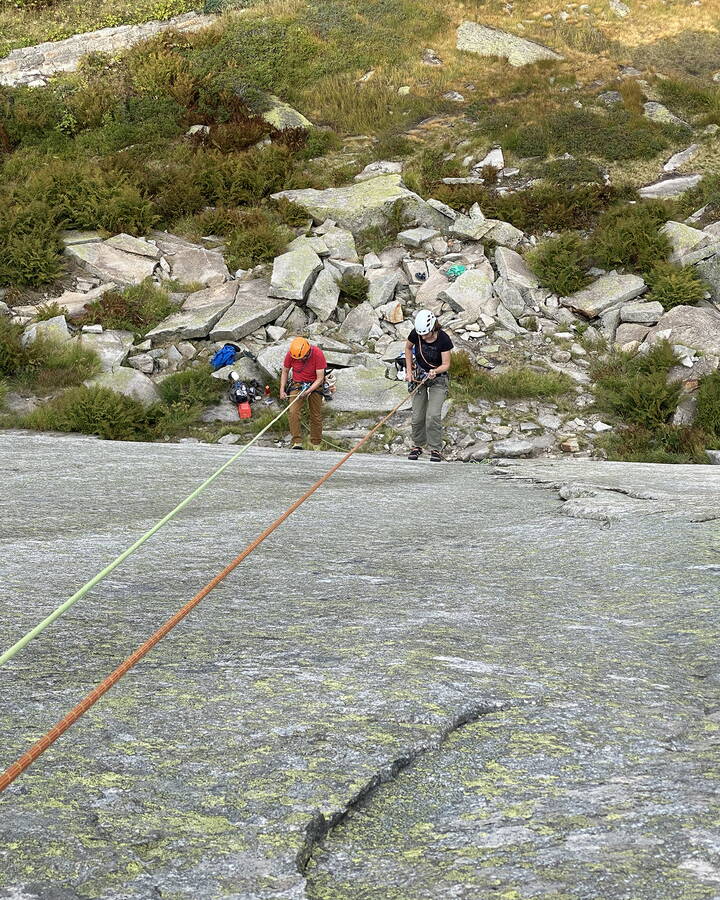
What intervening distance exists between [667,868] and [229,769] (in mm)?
1080

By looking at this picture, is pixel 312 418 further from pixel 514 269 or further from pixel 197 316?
pixel 514 269

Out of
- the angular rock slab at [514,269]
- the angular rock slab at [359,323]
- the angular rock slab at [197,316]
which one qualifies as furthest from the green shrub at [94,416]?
the angular rock slab at [514,269]

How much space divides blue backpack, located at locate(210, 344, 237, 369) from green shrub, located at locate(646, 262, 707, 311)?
30.5 feet

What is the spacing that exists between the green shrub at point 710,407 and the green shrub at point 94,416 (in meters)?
10.1

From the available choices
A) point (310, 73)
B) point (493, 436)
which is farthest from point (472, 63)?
point (493, 436)

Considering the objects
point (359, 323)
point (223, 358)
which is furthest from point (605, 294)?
point (223, 358)

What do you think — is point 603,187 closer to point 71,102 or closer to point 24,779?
point 71,102

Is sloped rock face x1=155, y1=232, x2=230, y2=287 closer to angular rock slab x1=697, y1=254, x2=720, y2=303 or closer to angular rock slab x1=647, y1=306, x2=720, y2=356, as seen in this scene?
angular rock slab x1=647, y1=306, x2=720, y2=356

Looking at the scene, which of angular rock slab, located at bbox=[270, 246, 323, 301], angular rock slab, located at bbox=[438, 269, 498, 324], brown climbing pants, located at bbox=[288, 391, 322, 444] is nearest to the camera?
brown climbing pants, located at bbox=[288, 391, 322, 444]

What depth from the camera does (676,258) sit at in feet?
53.4

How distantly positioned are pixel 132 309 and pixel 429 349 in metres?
7.93

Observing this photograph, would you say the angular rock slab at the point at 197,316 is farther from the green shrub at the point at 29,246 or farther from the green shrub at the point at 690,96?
the green shrub at the point at 690,96

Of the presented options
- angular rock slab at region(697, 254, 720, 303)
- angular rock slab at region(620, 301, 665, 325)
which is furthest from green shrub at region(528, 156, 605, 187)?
angular rock slab at region(620, 301, 665, 325)

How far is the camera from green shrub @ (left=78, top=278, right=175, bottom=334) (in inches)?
593
